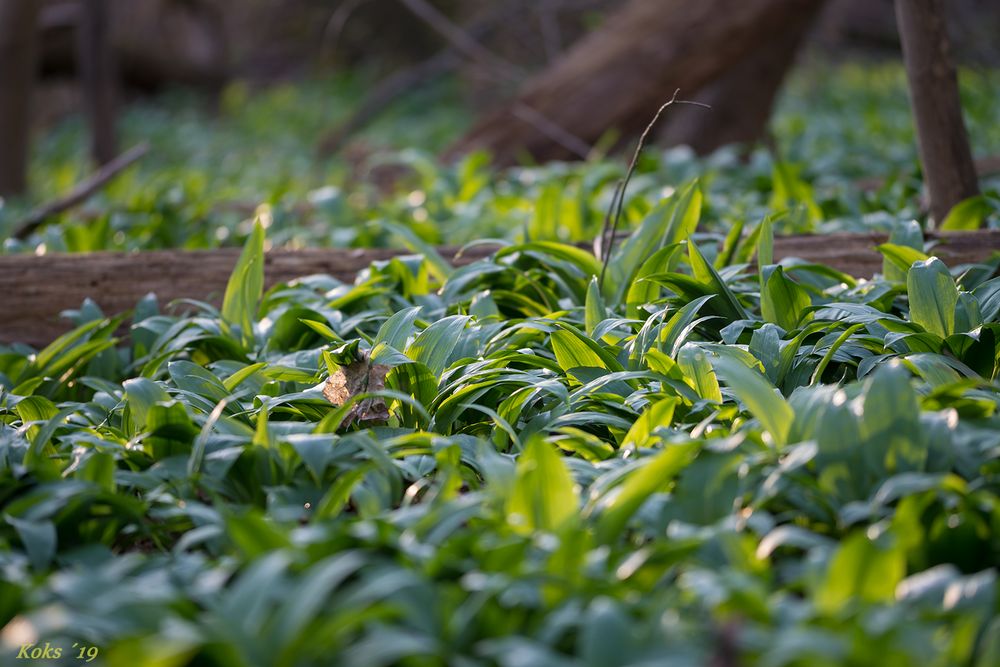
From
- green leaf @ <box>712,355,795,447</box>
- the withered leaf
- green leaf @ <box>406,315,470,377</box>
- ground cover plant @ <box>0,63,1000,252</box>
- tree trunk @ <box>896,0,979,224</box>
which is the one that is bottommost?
ground cover plant @ <box>0,63,1000,252</box>

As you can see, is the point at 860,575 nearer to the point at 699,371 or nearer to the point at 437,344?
the point at 699,371

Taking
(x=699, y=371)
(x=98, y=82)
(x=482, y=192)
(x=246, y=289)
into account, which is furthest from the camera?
(x=98, y=82)

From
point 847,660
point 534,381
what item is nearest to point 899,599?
point 847,660

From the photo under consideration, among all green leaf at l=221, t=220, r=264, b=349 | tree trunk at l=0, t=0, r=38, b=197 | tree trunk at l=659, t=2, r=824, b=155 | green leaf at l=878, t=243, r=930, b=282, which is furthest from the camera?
tree trunk at l=659, t=2, r=824, b=155

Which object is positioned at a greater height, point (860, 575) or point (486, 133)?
point (860, 575)

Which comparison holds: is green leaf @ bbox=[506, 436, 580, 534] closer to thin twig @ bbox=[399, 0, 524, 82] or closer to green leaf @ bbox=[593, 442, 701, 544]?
green leaf @ bbox=[593, 442, 701, 544]

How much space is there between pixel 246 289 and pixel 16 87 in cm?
469

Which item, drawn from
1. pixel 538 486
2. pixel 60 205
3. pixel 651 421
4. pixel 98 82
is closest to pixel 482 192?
pixel 60 205

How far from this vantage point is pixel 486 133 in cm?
→ 646

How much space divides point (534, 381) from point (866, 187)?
298 cm

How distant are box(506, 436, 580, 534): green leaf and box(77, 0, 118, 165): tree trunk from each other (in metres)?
7.29

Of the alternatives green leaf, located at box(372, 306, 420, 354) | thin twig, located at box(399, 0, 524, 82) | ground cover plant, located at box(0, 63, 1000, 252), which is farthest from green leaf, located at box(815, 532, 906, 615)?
thin twig, located at box(399, 0, 524, 82)

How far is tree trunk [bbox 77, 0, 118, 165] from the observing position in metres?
7.73

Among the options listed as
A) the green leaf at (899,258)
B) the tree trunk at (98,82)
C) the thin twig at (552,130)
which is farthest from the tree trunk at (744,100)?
the tree trunk at (98,82)
